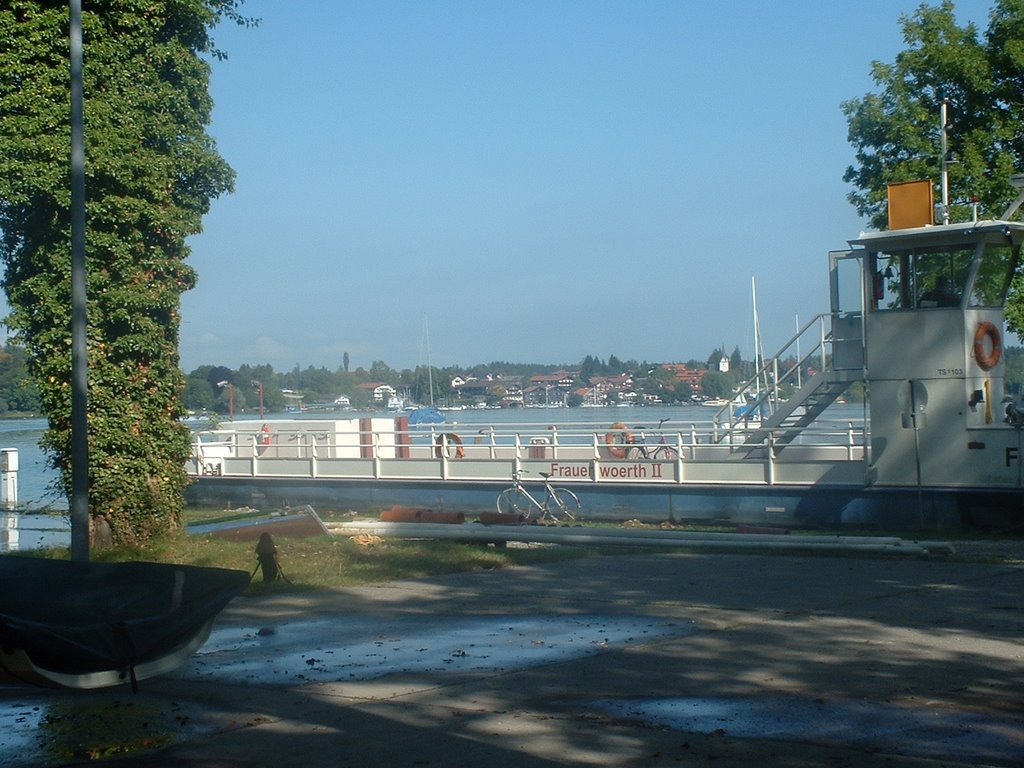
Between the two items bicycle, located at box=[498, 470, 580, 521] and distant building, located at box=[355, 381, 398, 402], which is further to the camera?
distant building, located at box=[355, 381, 398, 402]

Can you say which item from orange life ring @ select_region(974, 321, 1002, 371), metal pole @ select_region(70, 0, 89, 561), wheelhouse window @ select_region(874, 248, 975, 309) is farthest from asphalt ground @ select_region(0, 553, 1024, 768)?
wheelhouse window @ select_region(874, 248, 975, 309)

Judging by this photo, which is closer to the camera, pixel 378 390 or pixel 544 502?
pixel 544 502

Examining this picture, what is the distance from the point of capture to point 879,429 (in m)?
20.0

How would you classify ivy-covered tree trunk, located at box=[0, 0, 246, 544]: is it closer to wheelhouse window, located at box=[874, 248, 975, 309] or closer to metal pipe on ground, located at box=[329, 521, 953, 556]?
metal pipe on ground, located at box=[329, 521, 953, 556]

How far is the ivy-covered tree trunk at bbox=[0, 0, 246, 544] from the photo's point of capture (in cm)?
1598

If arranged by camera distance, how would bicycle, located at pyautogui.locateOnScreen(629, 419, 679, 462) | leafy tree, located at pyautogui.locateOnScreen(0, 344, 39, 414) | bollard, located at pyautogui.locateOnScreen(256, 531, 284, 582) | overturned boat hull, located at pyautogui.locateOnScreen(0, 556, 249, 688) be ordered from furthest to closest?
1. leafy tree, located at pyautogui.locateOnScreen(0, 344, 39, 414)
2. bicycle, located at pyautogui.locateOnScreen(629, 419, 679, 462)
3. bollard, located at pyautogui.locateOnScreen(256, 531, 284, 582)
4. overturned boat hull, located at pyautogui.locateOnScreen(0, 556, 249, 688)

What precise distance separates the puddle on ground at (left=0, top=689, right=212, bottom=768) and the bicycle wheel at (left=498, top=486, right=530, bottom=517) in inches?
617

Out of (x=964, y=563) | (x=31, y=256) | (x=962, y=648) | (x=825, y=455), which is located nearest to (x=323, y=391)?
(x=825, y=455)

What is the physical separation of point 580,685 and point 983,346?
532 inches

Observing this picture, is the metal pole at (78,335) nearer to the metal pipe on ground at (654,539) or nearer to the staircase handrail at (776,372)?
the metal pipe on ground at (654,539)

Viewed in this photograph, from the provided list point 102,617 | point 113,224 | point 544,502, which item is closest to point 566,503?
point 544,502

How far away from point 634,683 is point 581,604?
3.67 m

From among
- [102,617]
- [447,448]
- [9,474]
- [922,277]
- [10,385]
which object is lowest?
[9,474]

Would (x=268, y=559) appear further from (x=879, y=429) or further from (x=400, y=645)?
(x=879, y=429)
